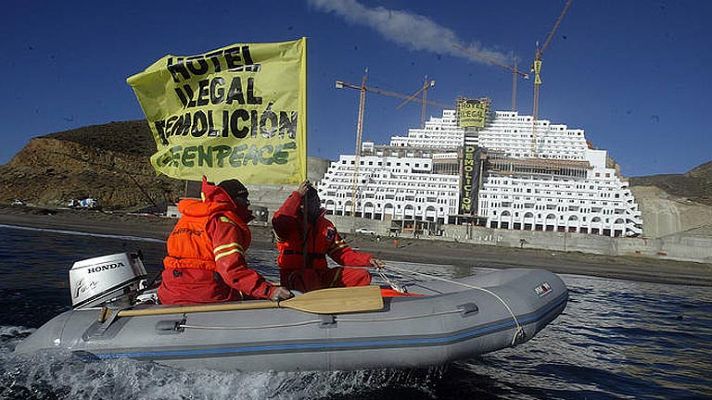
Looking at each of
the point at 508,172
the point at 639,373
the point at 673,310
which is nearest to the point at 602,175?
the point at 508,172

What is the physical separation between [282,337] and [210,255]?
1.03 meters

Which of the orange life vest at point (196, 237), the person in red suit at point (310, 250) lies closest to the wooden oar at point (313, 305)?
the orange life vest at point (196, 237)

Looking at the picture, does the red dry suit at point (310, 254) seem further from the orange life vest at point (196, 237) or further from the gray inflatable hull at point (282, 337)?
the gray inflatable hull at point (282, 337)

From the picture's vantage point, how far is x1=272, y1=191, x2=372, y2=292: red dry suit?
5736mm

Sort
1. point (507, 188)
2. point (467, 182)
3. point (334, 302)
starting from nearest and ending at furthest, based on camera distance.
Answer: point (334, 302) < point (507, 188) < point (467, 182)

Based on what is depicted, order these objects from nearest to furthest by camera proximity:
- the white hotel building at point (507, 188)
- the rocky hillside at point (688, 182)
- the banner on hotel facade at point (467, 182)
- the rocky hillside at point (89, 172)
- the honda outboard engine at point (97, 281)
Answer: the honda outboard engine at point (97, 281)
the white hotel building at point (507, 188)
the banner on hotel facade at point (467, 182)
the rocky hillside at point (89, 172)
the rocky hillside at point (688, 182)

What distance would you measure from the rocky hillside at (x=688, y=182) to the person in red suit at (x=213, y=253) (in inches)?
4921

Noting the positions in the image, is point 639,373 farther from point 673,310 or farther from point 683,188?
point 683,188

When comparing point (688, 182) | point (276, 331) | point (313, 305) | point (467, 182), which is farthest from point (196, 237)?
point (688, 182)

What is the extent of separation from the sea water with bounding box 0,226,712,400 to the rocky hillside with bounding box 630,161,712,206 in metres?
119

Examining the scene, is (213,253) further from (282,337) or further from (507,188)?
(507,188)

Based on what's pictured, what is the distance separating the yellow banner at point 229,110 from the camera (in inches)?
221

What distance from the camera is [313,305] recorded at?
464 centimetres

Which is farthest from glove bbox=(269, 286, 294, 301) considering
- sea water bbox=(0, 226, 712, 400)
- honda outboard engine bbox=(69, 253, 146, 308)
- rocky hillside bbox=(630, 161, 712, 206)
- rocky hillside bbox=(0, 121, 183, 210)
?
rocky hillside bbox=(630, 161, 712, 206)
